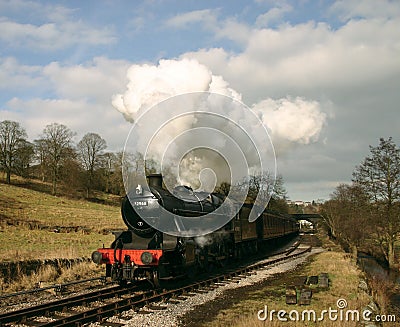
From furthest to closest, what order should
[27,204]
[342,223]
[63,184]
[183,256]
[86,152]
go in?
[86,152]
[63,184]
[27,204]
[342,223]
[183,256]

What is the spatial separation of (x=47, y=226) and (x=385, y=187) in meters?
23.8

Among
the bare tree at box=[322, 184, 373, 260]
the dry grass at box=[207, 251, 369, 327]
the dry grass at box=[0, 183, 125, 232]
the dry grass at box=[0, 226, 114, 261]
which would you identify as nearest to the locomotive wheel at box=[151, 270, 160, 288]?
the dry grass at box=[207, 251, 369, 327]

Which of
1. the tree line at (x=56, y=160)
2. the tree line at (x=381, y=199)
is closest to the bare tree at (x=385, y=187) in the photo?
the tree line at (x=381, y=199)

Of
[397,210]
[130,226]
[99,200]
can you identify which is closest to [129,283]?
[130,226]

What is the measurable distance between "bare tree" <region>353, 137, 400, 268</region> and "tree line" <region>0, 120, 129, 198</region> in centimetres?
3430

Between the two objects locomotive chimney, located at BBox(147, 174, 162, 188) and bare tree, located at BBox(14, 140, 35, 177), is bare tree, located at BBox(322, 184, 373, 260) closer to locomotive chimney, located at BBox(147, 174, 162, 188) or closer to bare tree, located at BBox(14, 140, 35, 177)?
locomotive chimney, located at BBox(147, 174, 162, 188)

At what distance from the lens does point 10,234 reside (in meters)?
24.9

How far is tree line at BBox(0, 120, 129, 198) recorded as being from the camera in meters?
53.2

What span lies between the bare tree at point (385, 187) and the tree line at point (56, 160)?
113ft

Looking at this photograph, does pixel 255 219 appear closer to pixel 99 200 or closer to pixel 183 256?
pixel 183 256

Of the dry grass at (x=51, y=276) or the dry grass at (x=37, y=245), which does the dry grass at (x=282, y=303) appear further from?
the dry grass at (x=37, y=245)

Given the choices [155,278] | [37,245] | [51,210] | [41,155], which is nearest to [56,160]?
[41,155]

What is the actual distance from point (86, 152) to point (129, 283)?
162 feet

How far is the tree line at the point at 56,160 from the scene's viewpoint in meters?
53.2
